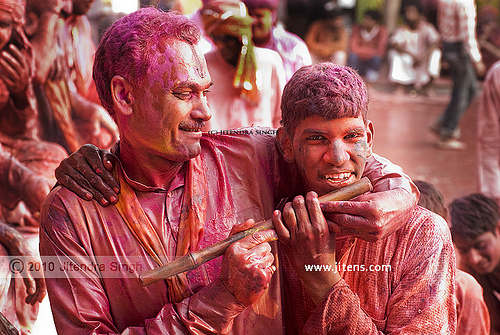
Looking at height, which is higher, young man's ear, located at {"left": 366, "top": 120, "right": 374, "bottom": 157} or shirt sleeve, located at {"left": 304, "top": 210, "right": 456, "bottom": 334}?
young man's ear, located at {"left": 366, "top": 120, "right": 374, "bottom": 157}

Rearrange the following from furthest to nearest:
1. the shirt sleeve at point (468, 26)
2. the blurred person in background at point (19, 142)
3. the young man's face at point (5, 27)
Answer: the shirt sleeve at point (468, 26)
the blurred person in background at point (19, 142)
the young man's face at point (5, 27)

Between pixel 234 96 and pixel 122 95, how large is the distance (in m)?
2.66

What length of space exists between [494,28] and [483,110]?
733 centimetres

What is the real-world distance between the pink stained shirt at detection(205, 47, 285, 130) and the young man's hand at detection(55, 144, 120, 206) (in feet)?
8.00

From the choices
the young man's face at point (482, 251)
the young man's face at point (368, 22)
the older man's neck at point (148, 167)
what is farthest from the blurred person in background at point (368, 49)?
the older man's neck at point (148, 167)

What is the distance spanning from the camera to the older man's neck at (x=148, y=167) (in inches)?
90.7

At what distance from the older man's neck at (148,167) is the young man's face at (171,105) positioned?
46mm

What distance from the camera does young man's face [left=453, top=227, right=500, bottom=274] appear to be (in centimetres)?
437

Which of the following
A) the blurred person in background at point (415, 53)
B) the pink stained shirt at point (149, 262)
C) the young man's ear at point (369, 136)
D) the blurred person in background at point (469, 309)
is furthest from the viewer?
the blurred person in background at point (415, 53)

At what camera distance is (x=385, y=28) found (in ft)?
49.0

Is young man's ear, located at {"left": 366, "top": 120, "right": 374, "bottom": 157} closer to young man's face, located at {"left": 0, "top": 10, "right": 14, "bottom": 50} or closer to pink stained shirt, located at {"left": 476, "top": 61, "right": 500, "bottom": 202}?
young man's face, located at {"left": 0, "top": 10, "right": 14, "bottom": 50}

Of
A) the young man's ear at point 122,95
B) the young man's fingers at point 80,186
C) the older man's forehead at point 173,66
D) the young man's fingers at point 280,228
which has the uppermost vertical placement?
the older man's forehead at point 173,66

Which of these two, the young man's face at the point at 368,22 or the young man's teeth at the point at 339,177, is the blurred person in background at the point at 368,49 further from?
the young man's teeth at the point at 339,177

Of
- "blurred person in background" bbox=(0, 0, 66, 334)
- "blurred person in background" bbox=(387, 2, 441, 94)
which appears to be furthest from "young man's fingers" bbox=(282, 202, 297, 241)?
"blurred person in background" bbox=(387, 2, 441, 94)
